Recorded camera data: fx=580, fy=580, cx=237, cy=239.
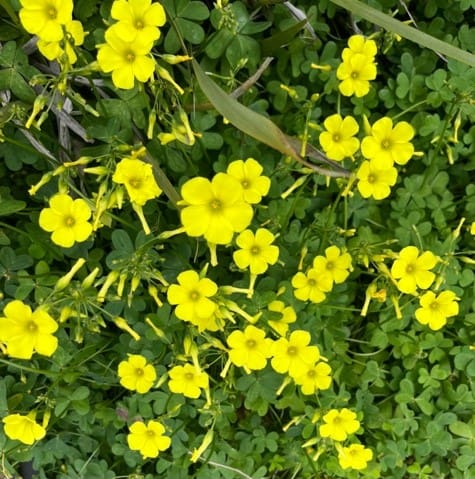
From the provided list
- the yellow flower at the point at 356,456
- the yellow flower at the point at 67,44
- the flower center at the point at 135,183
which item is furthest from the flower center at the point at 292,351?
the yellow flower at the point at 67,44

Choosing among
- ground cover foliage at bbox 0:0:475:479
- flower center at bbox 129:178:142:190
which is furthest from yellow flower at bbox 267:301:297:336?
flower center at bbox 129:178:142:190

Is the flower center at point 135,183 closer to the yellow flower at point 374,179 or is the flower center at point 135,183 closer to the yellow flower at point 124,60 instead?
the yellow flower at point 124,60

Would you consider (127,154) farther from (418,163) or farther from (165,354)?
(418,163)

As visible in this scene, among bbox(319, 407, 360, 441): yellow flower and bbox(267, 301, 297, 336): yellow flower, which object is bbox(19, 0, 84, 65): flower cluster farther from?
bbox(319, 407, 360, 441): yellow flower

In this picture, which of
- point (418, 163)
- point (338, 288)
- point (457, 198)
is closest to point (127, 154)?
point (338, 288)

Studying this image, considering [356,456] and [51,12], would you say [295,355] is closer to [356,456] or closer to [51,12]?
[356,456]

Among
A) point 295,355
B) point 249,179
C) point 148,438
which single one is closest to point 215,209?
point 249,179

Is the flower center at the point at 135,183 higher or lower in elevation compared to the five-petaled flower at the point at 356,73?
lower
